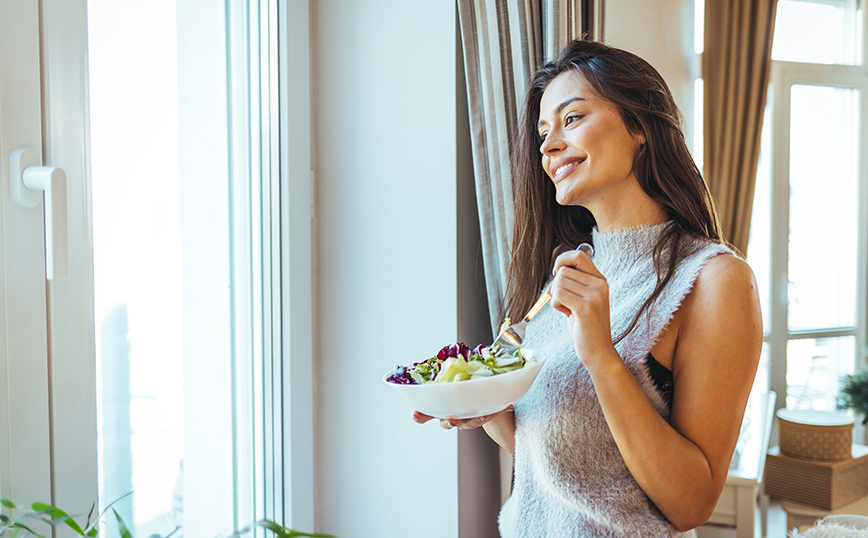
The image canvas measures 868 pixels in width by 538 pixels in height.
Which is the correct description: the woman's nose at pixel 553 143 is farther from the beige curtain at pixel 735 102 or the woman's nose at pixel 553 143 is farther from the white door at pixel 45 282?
the beige curtain at pixel 735 102

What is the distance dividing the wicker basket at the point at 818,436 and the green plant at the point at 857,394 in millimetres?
369

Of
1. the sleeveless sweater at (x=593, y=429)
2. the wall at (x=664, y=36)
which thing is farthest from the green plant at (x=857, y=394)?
the sleeveless sweater at (x=593, y=429)

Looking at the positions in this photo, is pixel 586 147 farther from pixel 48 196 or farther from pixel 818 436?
pixel 818 436

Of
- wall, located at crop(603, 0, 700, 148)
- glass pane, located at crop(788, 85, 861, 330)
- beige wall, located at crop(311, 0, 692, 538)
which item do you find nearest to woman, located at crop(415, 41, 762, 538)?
beige wall, located at crop(311, 0, 692, 538)

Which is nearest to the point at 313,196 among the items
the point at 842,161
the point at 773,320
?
the point at 773,320

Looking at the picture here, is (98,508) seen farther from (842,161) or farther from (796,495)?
(842,161)

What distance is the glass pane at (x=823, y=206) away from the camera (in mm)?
2811

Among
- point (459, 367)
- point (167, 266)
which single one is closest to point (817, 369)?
point (459, 367)

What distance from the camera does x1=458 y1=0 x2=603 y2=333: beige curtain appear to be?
52.8 inches

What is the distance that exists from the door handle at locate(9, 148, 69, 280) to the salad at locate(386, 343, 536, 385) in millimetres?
529

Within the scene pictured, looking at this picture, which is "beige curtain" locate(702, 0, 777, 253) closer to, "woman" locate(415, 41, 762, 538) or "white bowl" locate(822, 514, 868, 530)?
"white bowl" locate(822, 514, 868, 530)

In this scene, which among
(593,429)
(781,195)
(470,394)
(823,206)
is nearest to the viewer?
(470,394)

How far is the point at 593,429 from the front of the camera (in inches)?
38.0

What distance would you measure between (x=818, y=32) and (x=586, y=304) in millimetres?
2877
